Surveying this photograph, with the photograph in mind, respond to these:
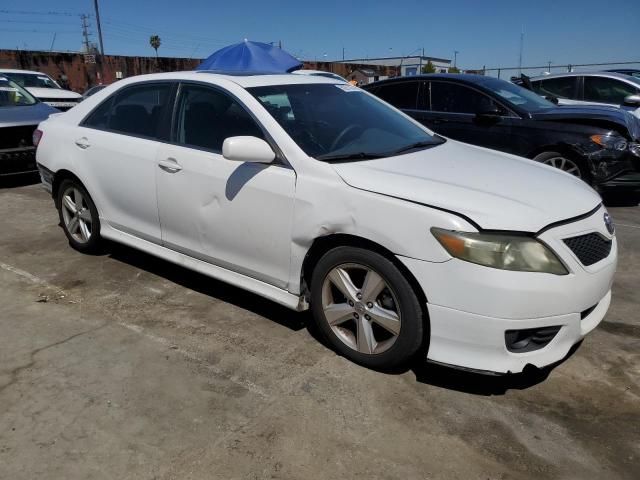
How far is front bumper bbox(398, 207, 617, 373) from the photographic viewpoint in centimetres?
254

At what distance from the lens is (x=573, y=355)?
3281mm

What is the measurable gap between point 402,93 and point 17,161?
211 inches

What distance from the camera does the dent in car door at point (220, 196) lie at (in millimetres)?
3221

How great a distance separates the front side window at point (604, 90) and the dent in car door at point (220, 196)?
8.17 metres

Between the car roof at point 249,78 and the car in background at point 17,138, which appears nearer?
the car roof at point 249,78

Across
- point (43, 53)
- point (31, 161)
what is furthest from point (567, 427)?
point (43, 53)

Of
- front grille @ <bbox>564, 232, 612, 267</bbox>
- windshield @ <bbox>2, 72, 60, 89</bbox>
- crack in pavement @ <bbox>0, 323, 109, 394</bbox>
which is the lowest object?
crack in pavement @ <bbox>0, 323, 109, 394</bbox>

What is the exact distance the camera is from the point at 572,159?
21.4 ft

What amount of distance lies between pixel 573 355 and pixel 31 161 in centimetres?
732

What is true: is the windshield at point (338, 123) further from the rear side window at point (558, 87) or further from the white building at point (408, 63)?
the white building at point (408, 63)

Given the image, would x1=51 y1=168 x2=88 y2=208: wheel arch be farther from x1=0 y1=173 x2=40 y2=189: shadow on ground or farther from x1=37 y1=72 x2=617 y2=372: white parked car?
x1=0 y1=173 x2=40 y2=189: shadow on ground

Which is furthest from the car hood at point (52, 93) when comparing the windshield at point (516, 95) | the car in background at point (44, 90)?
the windshield at point (516, 95)

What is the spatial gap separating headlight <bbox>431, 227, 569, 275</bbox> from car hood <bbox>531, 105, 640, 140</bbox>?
14.9 feet

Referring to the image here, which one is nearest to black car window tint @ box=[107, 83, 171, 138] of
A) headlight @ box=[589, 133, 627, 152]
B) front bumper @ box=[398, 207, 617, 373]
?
front bumper @ box=[398, 207, 617, 373]
